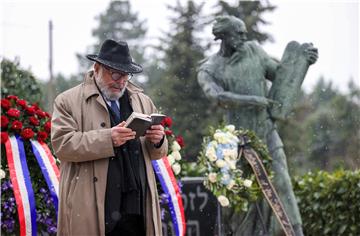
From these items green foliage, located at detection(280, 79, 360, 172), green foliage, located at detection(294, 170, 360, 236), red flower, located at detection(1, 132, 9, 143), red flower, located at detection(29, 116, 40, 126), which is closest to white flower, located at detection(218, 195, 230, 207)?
green foliage, located at detection(294, 170, 360, 236)

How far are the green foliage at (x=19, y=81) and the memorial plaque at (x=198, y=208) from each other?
4.39 m

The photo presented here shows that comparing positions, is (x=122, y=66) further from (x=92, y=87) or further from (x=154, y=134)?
(x=154, y=134)

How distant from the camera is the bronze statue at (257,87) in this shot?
809 centimetres

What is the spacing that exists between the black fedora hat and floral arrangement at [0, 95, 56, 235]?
185 cm

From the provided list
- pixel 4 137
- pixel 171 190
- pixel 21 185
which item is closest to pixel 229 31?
pixel 171 190

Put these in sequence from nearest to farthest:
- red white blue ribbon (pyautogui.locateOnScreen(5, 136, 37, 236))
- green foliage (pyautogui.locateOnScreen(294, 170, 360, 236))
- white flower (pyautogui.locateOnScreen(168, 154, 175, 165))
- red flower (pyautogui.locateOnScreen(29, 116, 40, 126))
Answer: red white blue ribbon (pyautogui.locateOnScreen(5, 136, 37, 236)), red flower (pyautogui.locateOnScreen(29, 116, 40, 126)), white flower (pyautogui.locateOnScreen(168, 154, 175, 165)), green foliage (pyautogui.locateOnScreen(294, 170, 360, 236))

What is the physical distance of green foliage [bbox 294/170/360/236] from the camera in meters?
8.87

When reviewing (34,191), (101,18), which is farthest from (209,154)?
(101,18)

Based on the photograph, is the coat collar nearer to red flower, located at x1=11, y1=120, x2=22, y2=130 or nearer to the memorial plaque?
red flower, located at x1=11, y1=120, x2=22, y2=130

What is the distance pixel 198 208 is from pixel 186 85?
16.5m

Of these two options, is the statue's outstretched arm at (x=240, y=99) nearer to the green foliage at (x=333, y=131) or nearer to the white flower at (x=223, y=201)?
the white flower at (x=223, y=201)

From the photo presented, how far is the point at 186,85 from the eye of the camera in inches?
987

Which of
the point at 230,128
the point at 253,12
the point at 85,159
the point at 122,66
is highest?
the point at 253,12

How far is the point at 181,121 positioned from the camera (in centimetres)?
2500
